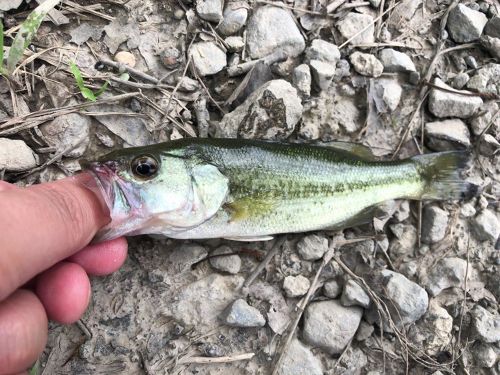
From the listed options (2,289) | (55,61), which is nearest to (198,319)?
(2,289)

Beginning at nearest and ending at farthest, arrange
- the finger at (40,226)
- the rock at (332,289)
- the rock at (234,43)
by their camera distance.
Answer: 1. the finger at (40,226)
2. the rock at (332,289)
3. the rock at (234,43)

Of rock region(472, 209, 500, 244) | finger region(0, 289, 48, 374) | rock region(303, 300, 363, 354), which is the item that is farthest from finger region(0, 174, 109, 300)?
rock region(472, 209, 500, 244)

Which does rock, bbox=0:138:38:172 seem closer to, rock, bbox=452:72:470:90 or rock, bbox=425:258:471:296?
rock, bbox=425:258:471:296

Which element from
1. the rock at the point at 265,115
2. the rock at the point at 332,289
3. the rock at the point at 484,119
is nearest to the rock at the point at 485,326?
the rock at the point at 332,289

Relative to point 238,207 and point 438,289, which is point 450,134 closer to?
point 438,289

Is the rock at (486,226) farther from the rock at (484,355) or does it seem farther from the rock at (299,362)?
the rock at (299,362)
